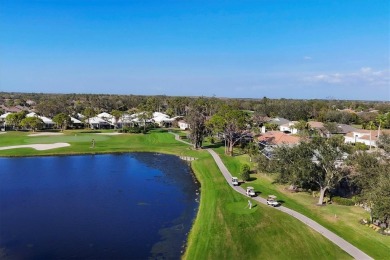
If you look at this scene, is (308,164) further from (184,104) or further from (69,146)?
(184,104)

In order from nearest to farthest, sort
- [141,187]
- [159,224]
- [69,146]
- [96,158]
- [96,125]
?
[159,224], [141,187], [96,158], [69,146], [96,125]

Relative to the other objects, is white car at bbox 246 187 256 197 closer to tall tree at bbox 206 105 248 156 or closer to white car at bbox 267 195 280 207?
white car at bbox 267 195 280 207

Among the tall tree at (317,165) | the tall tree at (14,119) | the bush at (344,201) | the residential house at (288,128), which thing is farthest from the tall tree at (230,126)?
the tall tree at (14,119)

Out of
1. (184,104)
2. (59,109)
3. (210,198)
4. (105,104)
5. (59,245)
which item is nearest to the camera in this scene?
(59,245)

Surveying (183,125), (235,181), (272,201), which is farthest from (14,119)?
(272,201)

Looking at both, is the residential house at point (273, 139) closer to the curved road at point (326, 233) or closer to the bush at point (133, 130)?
the curved road at point (326, 233)

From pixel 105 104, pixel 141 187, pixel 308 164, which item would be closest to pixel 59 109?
pixel 105 104
